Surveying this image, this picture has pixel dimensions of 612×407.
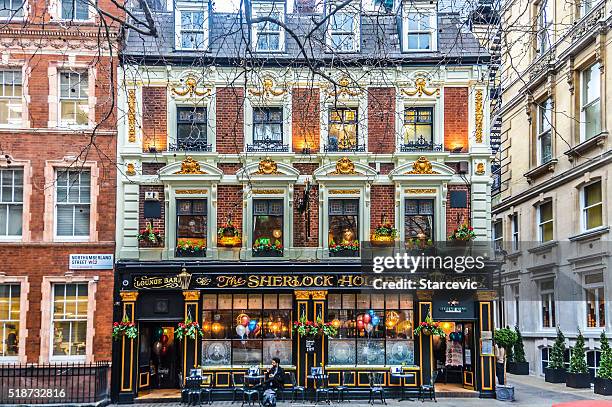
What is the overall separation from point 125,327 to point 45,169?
5325 millimetres

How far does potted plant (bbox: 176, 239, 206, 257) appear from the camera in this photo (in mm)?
22141

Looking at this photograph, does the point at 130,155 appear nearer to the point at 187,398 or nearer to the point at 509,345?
the point at 187,398

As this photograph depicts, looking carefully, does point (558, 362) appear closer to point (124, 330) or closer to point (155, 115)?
point (124, 330)

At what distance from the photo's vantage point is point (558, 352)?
85.4ft

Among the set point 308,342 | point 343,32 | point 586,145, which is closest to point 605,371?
point 586,145

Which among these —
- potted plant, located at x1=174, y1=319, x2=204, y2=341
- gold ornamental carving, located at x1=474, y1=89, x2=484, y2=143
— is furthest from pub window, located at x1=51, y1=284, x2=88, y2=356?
gold ornamental carving, located at x1=474, y1=89, x2=484, y2=143

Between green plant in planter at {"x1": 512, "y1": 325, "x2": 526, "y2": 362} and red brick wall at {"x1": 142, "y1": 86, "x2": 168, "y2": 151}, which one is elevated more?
red brick wall at {"x1": 142, "y1": 86, "x2": 168, "y2": 151}

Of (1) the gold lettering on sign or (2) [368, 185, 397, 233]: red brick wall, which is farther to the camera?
(2) [368, 185, 397, 233]: red brick wall

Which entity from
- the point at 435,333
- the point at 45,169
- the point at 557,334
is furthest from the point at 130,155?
the point at 557,334

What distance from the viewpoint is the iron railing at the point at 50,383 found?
19984 mm

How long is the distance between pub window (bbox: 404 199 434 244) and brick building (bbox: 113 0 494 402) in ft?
0.11

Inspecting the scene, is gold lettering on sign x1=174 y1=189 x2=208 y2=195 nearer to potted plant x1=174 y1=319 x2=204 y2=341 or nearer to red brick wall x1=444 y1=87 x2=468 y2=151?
potted plant x1=174 y1=319 x2=204 y2=341

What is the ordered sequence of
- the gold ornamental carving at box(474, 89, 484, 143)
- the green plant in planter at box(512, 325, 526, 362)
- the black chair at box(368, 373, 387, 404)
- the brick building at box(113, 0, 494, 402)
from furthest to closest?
the green plant in planter at box(512, 325, 526, 362) → the gold ornamental carving at box(474, 89, 484, 143) → the brick building at box(113, 0, 494, 402) → the black chair at box(368, 373, 387, 404)

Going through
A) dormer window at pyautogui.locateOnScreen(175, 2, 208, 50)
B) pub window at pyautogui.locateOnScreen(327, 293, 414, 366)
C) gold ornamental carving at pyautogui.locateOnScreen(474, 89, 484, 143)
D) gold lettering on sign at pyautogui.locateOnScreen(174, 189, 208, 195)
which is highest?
dormer window at pyautogui.locateOnScreen(175, 2, 208, 50)
